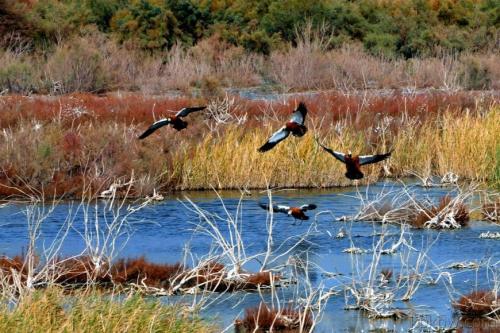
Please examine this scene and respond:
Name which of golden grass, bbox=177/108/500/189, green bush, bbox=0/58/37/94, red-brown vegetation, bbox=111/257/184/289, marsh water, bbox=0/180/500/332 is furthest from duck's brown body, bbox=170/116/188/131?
green bush, bbox=0/58/37/94

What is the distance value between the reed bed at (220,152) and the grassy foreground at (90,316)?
337 inches

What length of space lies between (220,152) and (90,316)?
10557 mm

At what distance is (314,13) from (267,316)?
103ft

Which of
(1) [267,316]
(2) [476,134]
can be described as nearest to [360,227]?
(2) [476,134]

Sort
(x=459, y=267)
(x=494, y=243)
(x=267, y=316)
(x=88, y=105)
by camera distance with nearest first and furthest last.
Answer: (x=267, y=316)
(x=459, y=267)
(x=494, y=243)
(x=88, y=105)

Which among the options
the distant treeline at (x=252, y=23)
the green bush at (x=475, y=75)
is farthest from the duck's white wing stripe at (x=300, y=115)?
the distant treeline at (x=252, y=23)

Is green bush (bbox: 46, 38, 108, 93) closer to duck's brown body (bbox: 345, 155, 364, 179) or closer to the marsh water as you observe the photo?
the marsh water

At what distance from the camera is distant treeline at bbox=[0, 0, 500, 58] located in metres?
37.9

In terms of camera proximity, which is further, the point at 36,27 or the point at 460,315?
the point at 36,27

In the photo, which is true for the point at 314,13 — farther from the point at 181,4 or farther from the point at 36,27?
the point at 36,27

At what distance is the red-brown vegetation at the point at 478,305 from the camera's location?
1040 cm

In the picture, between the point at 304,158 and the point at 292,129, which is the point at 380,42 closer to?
the point at 304,158

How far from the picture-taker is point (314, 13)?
40.6 meters

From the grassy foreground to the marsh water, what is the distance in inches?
37.0
